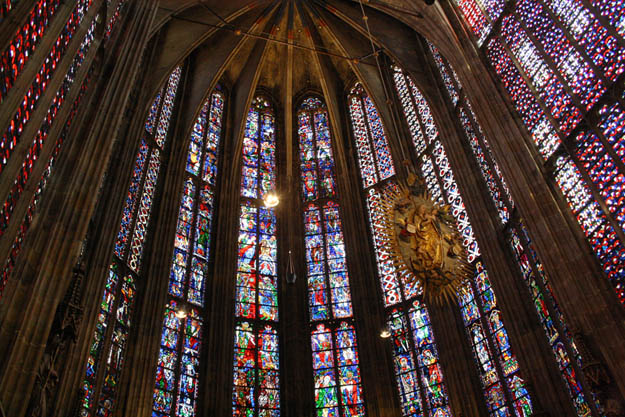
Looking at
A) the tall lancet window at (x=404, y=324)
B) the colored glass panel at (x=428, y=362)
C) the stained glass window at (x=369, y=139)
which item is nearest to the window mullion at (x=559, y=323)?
the tall lancet window at (x=404, y=324)

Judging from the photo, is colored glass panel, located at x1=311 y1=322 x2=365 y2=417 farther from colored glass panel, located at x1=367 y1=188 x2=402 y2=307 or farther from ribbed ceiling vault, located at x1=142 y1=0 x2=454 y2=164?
ribbed ceiling vault, located at x1=142 y1=0 x2=454 y2=164

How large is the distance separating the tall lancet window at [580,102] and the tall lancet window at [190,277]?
8.03m

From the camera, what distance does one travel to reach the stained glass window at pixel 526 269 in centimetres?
991

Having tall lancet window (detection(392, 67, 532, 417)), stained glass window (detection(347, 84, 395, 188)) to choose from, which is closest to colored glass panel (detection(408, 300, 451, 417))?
tall lancet window (detection(392, 67, 532, 417))

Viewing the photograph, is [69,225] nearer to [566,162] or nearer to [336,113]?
[566,162]

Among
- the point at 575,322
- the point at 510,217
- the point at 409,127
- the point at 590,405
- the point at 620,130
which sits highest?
the point at 409,127

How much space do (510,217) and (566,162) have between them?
2.09 m

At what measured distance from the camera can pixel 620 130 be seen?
29.7 ft

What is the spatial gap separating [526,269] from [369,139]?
24.8 ft

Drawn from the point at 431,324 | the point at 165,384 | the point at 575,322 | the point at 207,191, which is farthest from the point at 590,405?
the point at 207,191

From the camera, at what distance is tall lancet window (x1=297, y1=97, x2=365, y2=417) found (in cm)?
1364

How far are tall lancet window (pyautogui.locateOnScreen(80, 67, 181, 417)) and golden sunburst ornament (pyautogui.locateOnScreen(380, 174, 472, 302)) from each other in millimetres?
5488

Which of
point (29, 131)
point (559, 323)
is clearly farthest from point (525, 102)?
point (29, 131)

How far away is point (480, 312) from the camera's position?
12.7m
